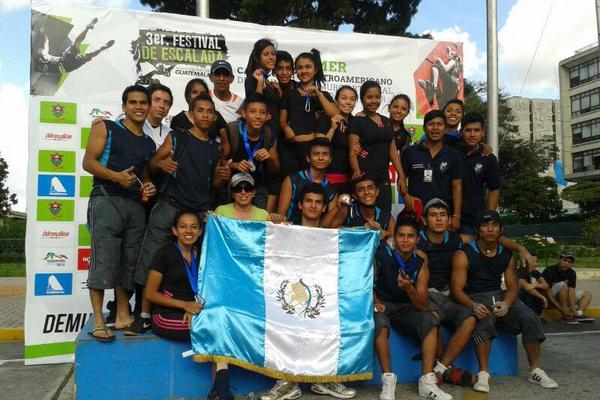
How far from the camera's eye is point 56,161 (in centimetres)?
588

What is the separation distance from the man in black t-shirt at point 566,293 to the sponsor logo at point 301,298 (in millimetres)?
5798

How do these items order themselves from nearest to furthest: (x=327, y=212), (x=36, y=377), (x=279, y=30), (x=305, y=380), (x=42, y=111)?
(x=305, y=380), (x=327, y=212), (x=36, y=377), (x=42, y=111), (x=279, y=30)

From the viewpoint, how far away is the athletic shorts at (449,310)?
449 cm

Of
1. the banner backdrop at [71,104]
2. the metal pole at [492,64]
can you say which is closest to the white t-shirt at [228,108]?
the banner backdrop at [71,104]

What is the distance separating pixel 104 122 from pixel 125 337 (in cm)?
165

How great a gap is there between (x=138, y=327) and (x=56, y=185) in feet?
8.05

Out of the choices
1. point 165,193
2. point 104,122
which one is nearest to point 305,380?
point 165,193

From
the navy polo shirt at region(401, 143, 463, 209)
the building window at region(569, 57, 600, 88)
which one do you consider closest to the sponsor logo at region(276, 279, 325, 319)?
the navy polo shirt at region(401, 143, 463, 209)

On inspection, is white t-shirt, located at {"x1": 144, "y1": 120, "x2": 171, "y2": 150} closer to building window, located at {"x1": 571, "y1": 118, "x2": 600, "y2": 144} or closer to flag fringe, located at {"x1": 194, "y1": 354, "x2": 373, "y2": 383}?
flag fringe, located at {"x1": 194, "y1": 354, "x2": 373, "y2": 383}

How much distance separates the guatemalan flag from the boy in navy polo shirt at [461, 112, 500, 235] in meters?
1.49

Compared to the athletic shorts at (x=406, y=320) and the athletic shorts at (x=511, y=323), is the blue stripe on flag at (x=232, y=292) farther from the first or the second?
the athletic shorts at (x=511, y=323)

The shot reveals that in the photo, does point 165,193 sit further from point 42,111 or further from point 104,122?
point 42,111

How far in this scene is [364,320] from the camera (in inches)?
169

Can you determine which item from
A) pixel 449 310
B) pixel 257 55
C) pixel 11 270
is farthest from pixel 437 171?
pixel 11 270
